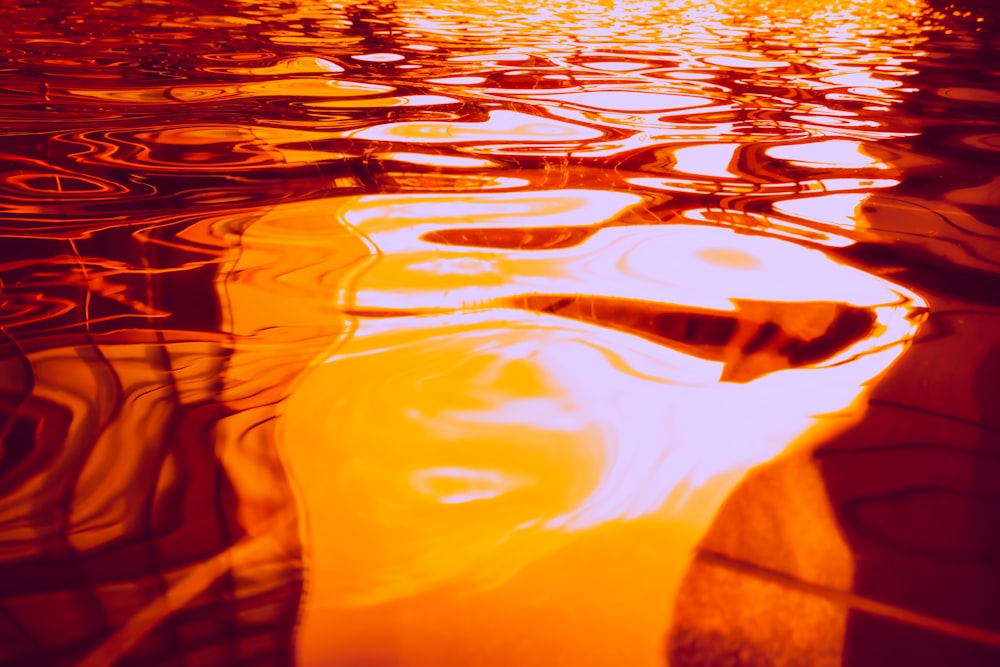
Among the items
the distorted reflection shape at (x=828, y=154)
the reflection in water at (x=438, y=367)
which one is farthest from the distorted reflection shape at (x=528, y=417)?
the distorted reflection shape at (x=828, y=154)

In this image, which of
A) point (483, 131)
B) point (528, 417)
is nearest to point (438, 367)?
point (528, 417)

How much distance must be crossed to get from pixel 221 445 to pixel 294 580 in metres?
0.12

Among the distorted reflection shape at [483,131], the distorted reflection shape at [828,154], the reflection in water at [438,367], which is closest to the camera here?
the reflection in water at [438,367]

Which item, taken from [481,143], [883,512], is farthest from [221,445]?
[481,143]

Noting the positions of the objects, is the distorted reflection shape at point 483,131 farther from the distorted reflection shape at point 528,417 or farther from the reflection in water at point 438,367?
the distorted reflection shape at point 528,417

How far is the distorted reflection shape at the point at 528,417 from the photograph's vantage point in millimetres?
295

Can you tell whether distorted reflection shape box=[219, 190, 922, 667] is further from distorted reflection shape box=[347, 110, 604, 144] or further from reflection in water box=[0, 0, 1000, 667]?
distorted reflection shape box=[347, 110, 604, 144]

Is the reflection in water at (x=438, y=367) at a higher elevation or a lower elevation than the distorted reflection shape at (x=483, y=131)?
lower

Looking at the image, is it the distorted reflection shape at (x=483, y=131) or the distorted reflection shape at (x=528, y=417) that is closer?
the distorted reflection shape at (x=528, y=417)

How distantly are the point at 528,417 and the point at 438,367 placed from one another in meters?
0.09

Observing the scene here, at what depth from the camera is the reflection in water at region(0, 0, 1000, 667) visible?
0.96ft

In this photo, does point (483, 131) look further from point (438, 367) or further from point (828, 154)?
point (438, 367)

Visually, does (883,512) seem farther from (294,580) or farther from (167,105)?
(167,105)

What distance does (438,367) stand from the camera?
0.46 metres
